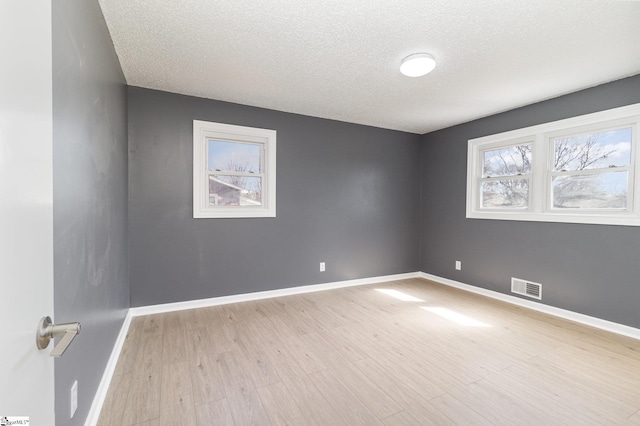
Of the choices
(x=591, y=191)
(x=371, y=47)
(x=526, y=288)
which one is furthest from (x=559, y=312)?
(x=371, y=47)

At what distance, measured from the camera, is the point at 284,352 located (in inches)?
88.7

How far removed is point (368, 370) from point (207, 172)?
106 inches

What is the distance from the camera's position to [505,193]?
3686 millimetres

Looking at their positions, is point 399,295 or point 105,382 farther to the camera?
point 399,295

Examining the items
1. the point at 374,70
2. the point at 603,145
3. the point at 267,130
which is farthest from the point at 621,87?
the point at 267,130

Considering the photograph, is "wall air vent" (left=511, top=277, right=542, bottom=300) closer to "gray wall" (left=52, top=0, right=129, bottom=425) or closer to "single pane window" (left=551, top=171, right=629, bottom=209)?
"single pane window" (left=551, top=171, right=629, bottom=209)

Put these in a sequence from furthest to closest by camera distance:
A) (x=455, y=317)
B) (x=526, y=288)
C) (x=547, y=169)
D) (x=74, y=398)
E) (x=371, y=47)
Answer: (x=526, y=288) → (x=547, y=169) → (x=455, y=317) → (x=371, y=47) → (x=74, y=398)

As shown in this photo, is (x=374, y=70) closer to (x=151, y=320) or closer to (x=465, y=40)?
(x=465, y=40)

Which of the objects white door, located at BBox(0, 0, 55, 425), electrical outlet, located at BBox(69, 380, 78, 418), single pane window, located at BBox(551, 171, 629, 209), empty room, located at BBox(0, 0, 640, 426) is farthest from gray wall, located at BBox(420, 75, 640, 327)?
electrical outlet, located at BBox(69, 380, 78, 418)

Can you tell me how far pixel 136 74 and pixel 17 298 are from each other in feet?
9.45

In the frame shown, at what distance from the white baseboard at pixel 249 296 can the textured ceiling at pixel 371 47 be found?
2.41 metres

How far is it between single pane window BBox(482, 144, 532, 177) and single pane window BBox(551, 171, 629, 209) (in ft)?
1.39

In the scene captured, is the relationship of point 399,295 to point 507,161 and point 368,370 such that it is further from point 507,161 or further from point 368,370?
point 507,161

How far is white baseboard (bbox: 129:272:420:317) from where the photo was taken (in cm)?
302
